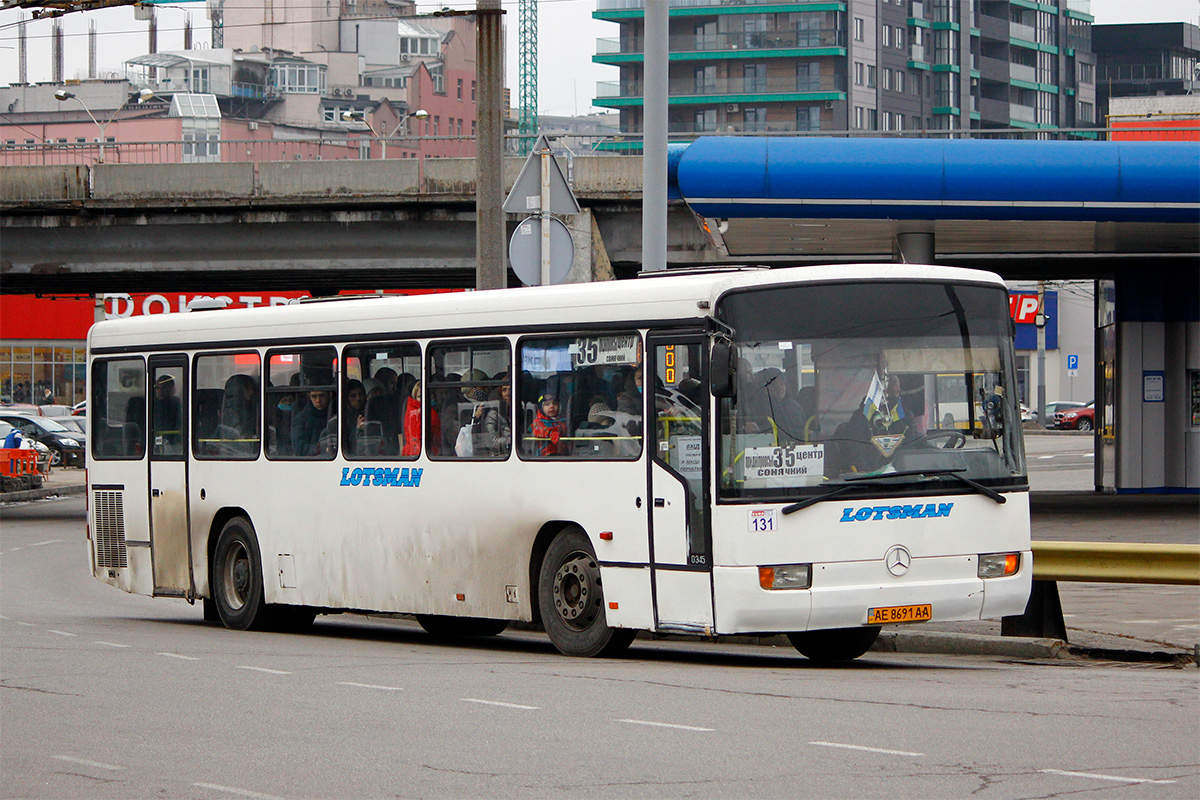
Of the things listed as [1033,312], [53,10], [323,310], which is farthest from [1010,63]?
[323,310]

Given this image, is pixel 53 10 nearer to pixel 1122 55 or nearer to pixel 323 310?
pixel 323 310

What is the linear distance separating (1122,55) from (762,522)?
5135 inches

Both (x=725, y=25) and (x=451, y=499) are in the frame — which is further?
(x=725, y=25)

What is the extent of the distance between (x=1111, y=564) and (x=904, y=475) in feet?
7.81

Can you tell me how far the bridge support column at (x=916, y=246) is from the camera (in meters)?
26.3

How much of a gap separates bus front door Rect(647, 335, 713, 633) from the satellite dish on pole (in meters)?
3.65

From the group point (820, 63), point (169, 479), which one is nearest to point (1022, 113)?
point (820, 63)

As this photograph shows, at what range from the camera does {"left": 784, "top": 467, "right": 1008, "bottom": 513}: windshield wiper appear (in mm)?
10812

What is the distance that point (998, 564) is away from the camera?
1134cm

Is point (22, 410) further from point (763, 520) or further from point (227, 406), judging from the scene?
point (763, 520)

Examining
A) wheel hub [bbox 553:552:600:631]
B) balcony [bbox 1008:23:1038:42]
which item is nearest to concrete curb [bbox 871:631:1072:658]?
wheel hub [bbox 553:552:600:631]

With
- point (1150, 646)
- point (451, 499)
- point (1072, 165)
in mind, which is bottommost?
point (1150, 646)

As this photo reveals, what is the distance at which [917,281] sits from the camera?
37.6 feet

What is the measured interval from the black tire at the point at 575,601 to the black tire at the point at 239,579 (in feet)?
13.0
